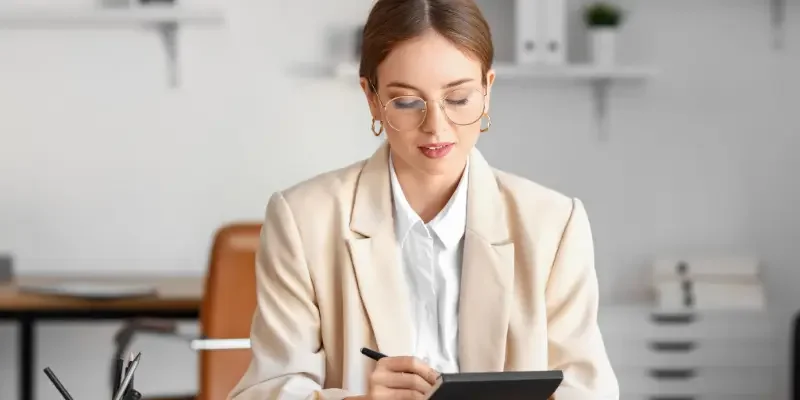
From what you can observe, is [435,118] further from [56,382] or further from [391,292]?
[56,382]

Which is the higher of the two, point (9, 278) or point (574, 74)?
point (574, 74)

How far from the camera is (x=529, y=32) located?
12.0ft

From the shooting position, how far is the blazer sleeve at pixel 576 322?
1427 millimetres

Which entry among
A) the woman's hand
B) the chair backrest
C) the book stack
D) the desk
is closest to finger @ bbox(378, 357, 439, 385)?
the woman's hand

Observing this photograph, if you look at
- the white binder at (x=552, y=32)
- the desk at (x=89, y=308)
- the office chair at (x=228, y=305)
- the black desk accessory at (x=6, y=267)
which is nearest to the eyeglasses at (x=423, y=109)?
the office chair at (x=228, y=305)

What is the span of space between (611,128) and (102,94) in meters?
1.78

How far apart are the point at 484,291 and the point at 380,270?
14cm

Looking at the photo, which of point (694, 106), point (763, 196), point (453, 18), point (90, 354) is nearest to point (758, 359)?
point (763, 196)

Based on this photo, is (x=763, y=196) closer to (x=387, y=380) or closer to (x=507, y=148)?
(x=507, y=148)

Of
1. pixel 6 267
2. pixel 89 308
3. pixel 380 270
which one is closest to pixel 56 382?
pixel 380 270

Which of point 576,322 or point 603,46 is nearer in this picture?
point 576,322

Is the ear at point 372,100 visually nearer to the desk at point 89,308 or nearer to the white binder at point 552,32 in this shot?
the desk at point 89,308

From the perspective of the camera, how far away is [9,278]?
3.66 metres

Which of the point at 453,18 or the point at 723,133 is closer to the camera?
the point at 453,18
